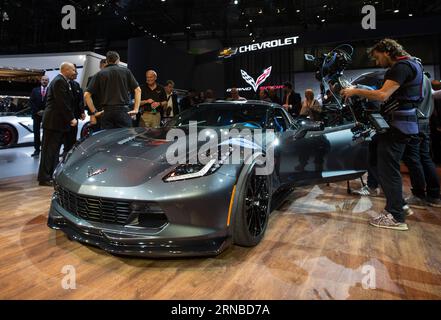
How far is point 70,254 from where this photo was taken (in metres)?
2.17

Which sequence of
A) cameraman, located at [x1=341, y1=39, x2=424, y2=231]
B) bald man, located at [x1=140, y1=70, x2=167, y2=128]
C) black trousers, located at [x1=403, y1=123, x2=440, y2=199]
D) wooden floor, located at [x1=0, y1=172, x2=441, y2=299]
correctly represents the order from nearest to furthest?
wooden floor, located at [x1=0, y1=172, x2=441, y2=299] < cameraman, located at [x1=341, y1=39, x2=424, y2=231] < black trousers, located at [x1=403, y1=123, x2=440, y2=199] < bald man, located at [x1=140, y1=70, x2=167, y2=128]

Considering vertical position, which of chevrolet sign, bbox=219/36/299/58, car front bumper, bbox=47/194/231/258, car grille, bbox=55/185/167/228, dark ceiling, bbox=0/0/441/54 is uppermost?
dark ceiling, bbox=0/0/441/54

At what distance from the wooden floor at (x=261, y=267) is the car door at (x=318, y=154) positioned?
1.41 feet

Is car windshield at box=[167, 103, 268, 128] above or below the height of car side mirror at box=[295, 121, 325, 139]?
above

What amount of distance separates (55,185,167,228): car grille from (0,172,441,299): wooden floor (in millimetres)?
279

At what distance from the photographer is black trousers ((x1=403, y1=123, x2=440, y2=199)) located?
3.40 m

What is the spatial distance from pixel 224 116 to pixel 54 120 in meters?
2.15

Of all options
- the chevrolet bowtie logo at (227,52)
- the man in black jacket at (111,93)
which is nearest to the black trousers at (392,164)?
the man in black jacket at (111,93)

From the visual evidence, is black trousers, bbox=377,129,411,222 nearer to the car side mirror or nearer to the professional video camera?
the professional video camera

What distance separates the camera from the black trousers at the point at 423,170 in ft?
11.1

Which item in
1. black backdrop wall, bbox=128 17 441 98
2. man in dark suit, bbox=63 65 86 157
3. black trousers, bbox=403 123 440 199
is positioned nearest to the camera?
black trousers, bbox=403 123 440 199

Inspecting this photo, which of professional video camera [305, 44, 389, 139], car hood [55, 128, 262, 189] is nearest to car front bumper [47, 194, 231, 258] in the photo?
car hood [55, 128, 262, 189]

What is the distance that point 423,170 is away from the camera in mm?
3572
